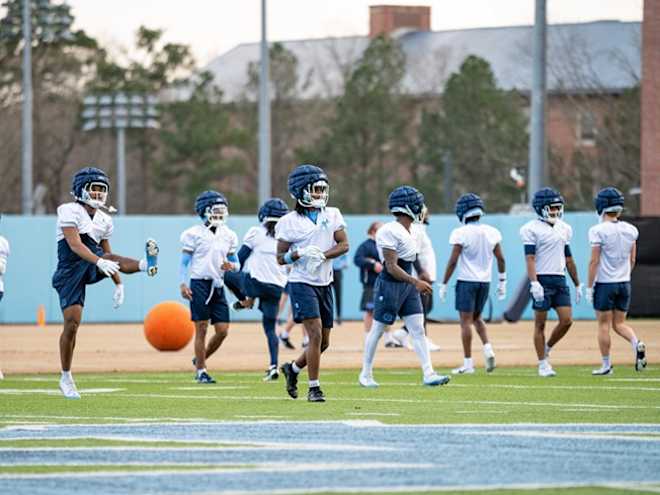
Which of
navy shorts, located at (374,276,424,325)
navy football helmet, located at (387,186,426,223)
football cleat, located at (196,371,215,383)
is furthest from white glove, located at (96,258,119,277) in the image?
football cleat, located at (196,371,215,383)

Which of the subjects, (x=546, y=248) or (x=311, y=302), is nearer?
(x=311, y=302)

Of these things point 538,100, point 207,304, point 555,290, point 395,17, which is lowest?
point 207,304

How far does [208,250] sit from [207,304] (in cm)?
61

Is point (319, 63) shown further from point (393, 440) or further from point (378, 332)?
point (393, 440)

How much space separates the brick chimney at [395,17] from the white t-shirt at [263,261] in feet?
208

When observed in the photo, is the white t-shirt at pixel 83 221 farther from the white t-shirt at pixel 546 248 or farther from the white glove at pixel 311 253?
the white t-shirt at pixel 546 248

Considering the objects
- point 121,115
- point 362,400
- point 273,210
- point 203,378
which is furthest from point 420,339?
point 121,115

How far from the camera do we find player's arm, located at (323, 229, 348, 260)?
15172 mm

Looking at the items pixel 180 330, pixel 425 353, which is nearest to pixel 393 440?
pixel 425 353

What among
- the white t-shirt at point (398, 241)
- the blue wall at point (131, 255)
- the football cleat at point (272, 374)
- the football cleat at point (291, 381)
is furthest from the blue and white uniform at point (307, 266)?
the blue wall at point (131, 255)

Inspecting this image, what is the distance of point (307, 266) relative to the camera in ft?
49.8

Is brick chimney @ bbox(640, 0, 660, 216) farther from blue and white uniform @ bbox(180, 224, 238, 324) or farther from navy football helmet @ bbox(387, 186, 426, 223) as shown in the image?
navy football helmet @ bbox(387, 186, 426, 223)

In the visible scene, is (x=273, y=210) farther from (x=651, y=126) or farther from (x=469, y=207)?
(x=651, y=126)

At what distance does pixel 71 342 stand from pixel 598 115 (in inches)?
1922
